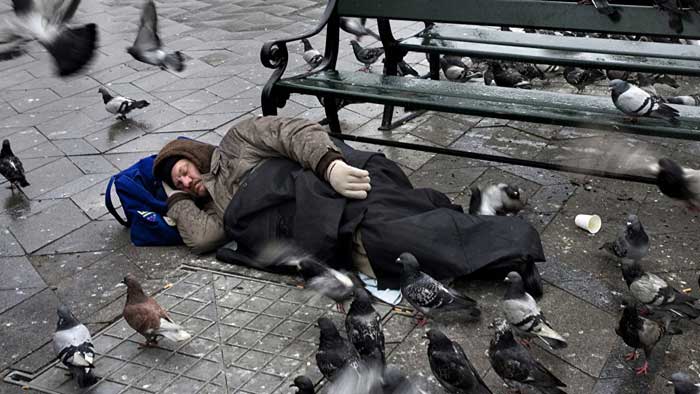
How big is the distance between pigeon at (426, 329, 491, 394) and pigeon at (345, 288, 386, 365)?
224 millimetres

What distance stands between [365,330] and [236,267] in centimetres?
123

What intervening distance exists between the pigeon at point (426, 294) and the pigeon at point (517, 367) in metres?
0.32

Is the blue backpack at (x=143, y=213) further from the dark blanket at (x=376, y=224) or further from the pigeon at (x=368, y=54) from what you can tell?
the pigeon at (x=368, y=54)

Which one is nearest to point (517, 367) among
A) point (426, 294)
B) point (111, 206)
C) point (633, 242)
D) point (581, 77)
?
point (426, 294)

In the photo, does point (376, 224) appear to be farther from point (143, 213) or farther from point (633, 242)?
point (143, 213)

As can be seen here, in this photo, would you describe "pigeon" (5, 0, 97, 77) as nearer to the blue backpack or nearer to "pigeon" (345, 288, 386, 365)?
the blue backpack

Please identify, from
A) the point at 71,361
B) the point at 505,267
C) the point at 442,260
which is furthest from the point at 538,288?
the point at 71,361

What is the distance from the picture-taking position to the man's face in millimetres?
4238

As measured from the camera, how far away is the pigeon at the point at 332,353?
9.37 ft

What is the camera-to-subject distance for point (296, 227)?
12.2 ft

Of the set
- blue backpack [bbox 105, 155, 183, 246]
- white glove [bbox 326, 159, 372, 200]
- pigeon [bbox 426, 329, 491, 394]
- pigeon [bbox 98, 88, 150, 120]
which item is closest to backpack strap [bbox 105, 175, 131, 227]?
blue backpack [bbox 105, 155, 183, 246]

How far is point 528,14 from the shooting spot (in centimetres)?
475

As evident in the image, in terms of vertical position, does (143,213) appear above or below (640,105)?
below

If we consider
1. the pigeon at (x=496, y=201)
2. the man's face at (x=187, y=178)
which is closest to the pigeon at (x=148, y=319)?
the man's face at (x=187, y=178)
